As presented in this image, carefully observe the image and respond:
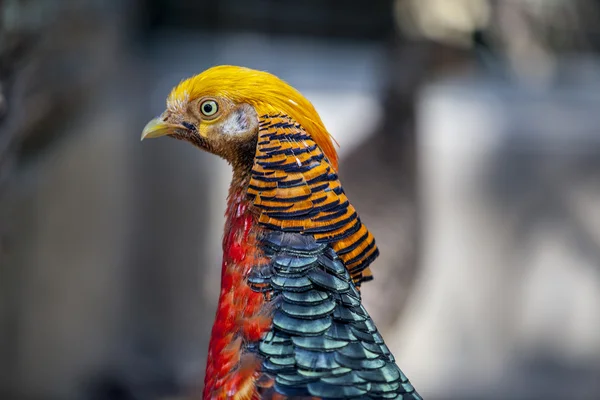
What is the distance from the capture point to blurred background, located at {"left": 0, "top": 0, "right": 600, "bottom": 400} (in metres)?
5.76

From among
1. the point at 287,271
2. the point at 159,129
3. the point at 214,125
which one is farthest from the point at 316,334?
the point at 159,129

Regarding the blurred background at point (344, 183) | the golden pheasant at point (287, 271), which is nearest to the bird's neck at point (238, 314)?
the golden pheasant at point (287, 271)

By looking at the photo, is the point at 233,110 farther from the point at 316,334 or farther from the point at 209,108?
the point at 316,334

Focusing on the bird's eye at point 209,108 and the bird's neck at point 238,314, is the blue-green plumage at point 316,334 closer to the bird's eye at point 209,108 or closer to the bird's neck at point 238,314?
the bird's neck at point 238,314

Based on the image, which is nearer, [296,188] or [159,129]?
[296,188]

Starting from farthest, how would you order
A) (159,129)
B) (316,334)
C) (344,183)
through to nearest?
(344,183) → (159,129) → (316,334)

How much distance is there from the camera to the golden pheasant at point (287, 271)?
1.97 m

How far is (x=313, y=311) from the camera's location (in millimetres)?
2004

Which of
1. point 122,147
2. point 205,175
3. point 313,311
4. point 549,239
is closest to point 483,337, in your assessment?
point 549,239

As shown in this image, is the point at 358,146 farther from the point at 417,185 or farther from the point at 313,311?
the point at 313,311

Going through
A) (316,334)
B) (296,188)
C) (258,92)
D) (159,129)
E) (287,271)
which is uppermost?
(258,92)

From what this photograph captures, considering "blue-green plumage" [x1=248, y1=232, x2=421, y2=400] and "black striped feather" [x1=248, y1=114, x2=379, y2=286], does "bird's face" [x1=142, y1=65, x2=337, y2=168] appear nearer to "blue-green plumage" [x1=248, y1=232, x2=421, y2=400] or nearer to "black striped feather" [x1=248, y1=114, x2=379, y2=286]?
"black striped feather" [x1=248, y1=114, x2=379, y2=286]

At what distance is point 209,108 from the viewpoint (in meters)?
2.13

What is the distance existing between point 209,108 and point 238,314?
575mm
